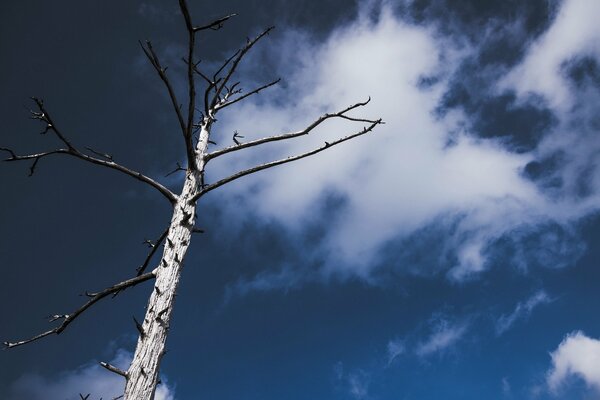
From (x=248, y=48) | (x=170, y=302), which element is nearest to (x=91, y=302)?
(x=170, y=302)

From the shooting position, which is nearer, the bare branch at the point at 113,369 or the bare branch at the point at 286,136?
the bare branch at the point at 113,369

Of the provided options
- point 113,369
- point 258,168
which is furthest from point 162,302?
point 258,168

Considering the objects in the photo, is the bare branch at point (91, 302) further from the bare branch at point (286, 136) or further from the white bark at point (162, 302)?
the bare branch at point (286, 136)

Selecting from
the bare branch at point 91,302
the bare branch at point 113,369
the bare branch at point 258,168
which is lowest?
the bare branch at point 113,369

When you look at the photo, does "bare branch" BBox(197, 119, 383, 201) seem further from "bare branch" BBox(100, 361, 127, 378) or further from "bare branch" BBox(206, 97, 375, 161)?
"bare branch" BBox(100, 361, 127, 378)

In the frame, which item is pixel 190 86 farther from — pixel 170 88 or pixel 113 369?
pixel 113 369

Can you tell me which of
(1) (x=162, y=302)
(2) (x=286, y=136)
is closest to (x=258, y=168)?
(2) (x=286, y=136)

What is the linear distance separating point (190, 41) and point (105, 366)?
347 cm

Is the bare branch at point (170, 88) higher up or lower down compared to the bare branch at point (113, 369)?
higher up

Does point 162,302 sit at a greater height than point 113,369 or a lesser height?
greater

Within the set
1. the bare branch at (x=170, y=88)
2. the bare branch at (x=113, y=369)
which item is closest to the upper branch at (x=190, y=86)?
the bare branch at (x=170, y=88)

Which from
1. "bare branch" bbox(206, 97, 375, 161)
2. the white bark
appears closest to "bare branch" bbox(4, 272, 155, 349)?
the white bark

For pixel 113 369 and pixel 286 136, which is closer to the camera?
pixel 113 369

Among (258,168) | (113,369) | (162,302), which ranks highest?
(258,168)
